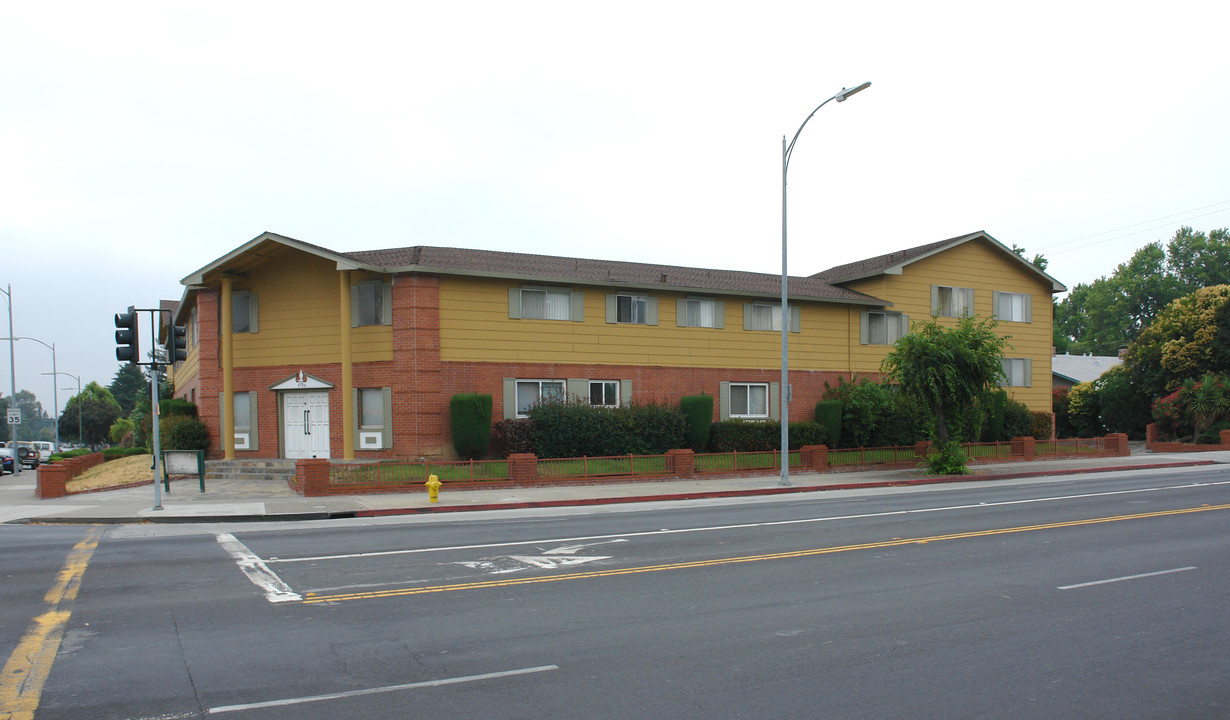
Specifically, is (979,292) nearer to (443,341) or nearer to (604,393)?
(604,393)

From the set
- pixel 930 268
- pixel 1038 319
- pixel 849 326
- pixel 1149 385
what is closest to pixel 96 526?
pixel 849 326

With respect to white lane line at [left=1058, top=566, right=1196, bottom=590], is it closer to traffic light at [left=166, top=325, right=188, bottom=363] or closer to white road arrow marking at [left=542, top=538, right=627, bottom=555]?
white road arrow marking at [left=542, top=538, right=627, bottom=555]

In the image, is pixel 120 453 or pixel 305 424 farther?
pixel 120 453

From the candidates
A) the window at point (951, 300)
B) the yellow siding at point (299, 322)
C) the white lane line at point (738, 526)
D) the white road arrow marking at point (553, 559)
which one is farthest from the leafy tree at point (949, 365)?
the white road arrow marking at point (553, 559)

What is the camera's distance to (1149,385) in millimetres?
45438

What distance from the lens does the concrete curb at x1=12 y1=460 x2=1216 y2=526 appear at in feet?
56.1

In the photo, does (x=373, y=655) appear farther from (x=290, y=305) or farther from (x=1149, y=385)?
(x=1149, y=385)

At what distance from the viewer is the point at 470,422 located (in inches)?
1030

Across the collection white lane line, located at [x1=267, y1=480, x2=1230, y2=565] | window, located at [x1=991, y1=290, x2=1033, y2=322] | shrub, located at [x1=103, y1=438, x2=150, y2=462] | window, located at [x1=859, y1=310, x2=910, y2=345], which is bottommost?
shrub, located at [x1=103, y1=438, x2=150, y2=462]

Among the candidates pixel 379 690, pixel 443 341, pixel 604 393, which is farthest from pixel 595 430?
pixel 379 690

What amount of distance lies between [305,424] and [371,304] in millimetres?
4528

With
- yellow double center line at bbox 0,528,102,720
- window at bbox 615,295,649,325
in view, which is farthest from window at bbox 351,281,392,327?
yellow double center line at bbox 0,528,102,720

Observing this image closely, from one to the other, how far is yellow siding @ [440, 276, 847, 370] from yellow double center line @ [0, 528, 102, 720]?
17228 mm

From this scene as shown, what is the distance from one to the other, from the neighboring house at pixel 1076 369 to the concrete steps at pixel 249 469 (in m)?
50.5
